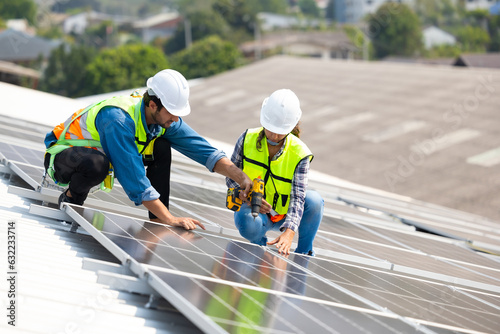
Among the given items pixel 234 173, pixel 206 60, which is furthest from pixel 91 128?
pixel 206 60

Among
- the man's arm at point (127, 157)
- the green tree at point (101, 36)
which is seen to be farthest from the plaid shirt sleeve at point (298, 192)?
the green tree at point (101, 36)

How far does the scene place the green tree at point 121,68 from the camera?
75.1m

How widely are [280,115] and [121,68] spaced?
72023 millimetres

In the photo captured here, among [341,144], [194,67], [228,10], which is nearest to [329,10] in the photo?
[228,10]

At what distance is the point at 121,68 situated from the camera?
76.2 meters

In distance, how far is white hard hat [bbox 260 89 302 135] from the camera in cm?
634

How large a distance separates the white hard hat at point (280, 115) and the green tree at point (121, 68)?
229ft

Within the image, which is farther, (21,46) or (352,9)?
(352,9)

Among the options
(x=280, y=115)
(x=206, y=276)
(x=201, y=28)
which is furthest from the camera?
(x=201, y=28)

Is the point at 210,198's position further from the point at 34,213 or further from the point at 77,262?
the point at 77,262

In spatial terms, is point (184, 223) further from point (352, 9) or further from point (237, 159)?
point (352, 9)

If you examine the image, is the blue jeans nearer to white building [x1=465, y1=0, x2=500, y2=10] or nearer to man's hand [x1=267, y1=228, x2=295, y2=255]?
man's hand [x1=267, y1=228, x2=295, y2=255]

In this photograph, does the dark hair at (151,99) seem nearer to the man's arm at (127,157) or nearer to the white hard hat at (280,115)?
the man's arm at (127,157)

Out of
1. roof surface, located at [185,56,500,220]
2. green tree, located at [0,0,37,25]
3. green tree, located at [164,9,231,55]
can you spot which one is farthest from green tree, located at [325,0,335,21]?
roof surface, located at [185,56,500,220]
